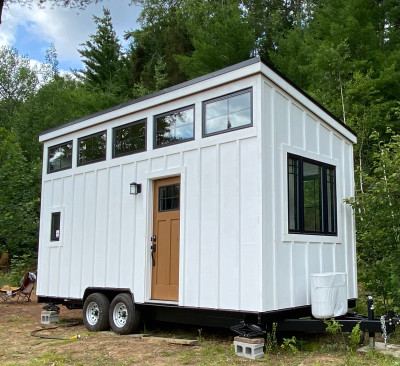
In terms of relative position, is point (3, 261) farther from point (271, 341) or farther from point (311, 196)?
point (271, 341)

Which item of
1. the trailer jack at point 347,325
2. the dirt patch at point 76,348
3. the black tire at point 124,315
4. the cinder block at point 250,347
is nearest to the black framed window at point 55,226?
the dirt patch at point 76,348

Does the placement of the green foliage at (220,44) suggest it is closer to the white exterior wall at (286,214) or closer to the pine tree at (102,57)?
the pine tree at (102,57)

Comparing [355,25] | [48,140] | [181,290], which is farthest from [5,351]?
[355,25]

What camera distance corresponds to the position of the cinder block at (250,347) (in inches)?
212

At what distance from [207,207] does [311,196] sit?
5.36 ft

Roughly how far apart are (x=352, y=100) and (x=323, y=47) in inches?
77.5

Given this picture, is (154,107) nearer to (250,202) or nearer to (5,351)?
(250,202)

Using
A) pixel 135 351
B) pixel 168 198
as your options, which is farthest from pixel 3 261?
pixel 135 351

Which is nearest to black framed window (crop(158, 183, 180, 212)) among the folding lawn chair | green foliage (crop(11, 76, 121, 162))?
the folding lawn chair

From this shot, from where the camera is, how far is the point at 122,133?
7965 mm

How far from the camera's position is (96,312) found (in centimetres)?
769

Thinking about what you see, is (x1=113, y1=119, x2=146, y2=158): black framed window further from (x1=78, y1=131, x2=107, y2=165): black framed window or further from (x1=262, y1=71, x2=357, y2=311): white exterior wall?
(x1=262, y1=71, x2=357, y2=311): white exterior wall

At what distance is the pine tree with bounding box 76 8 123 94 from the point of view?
2830cm

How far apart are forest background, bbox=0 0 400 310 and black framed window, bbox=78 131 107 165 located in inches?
95.7
